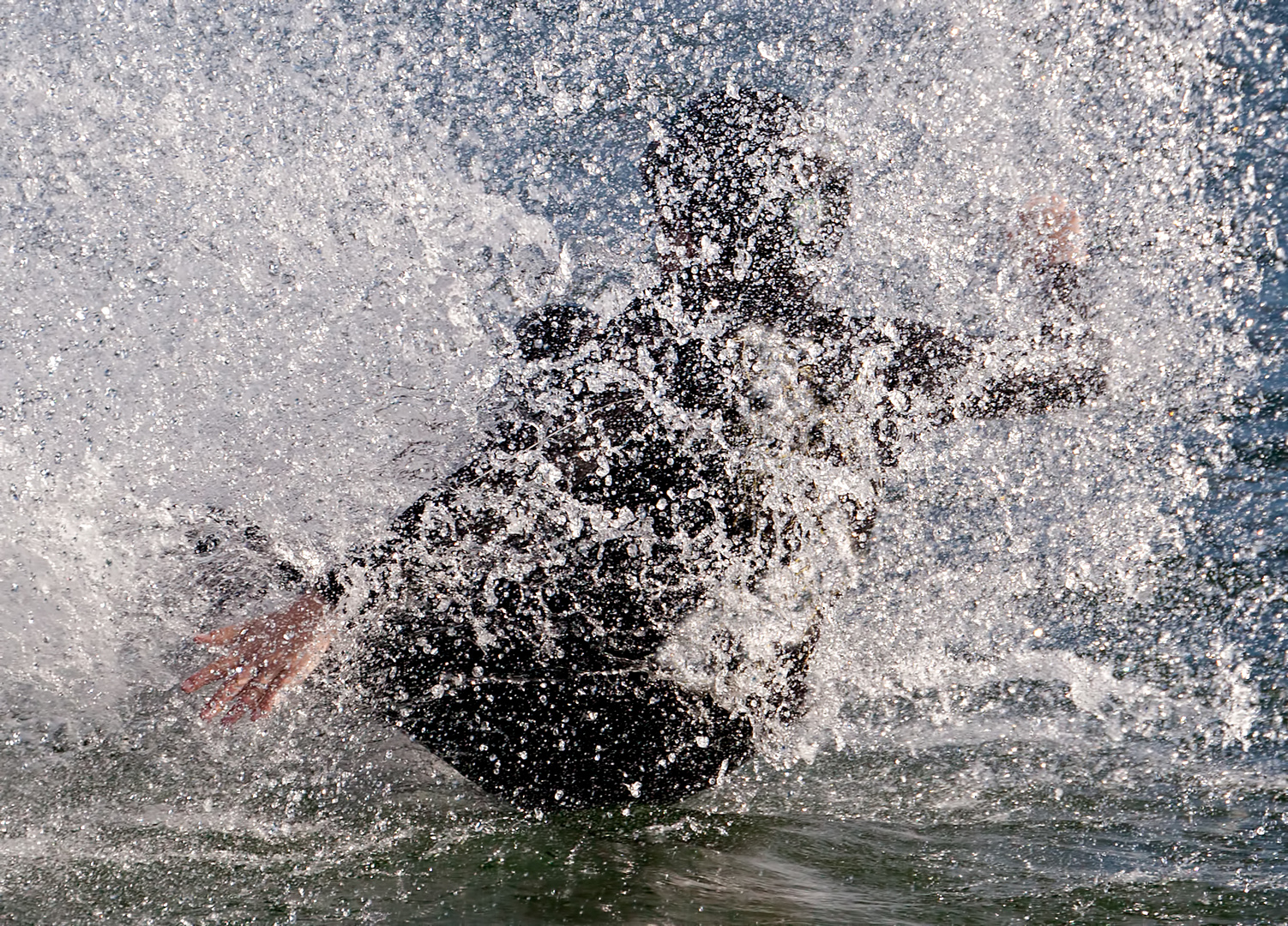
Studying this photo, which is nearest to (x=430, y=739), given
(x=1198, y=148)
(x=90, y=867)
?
(x=90, y=867)

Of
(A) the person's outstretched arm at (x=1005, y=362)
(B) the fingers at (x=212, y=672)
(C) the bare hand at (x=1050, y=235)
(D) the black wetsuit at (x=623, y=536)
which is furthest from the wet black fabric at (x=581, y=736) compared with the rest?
(C) the bare hand at (x=1050, y=235)

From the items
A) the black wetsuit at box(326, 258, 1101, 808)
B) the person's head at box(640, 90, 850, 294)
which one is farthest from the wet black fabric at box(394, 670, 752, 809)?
the person's head at box(640, 90, 850, 294)

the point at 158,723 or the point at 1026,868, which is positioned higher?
the point at 158,723

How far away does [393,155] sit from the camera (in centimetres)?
299

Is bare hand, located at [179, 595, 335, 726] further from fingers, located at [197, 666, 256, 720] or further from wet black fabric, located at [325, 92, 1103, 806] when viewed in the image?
wet black fabric, located at [325, 92, 1103, 806]

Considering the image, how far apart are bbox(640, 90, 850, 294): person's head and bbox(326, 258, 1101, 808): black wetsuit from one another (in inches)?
3.3

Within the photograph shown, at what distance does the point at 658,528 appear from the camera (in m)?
2.05

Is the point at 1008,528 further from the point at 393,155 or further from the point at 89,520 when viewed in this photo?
the point at 89,520

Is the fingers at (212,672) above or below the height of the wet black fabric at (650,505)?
below

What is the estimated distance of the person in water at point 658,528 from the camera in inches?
80.7

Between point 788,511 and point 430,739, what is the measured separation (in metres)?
0.93

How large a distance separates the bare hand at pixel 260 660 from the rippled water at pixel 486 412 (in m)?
0.29

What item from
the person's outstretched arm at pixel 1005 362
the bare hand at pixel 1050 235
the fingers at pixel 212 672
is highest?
the bare hand at pixel 1050 235

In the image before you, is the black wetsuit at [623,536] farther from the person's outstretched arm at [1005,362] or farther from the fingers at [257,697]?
the fingers at [257,697]
